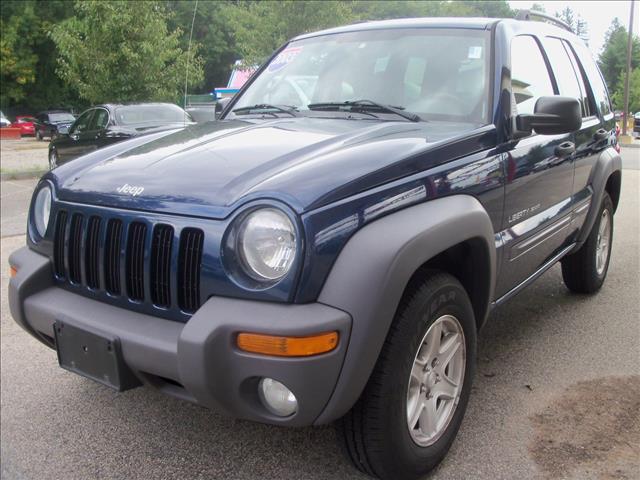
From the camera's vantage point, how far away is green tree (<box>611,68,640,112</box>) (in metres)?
5.18

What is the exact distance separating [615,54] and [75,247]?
4.88 meters

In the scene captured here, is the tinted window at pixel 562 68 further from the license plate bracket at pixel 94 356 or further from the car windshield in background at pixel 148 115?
the car windshield in background at pixel 148 115

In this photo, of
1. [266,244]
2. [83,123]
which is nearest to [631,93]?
[266,244]

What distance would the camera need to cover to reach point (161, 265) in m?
2.22

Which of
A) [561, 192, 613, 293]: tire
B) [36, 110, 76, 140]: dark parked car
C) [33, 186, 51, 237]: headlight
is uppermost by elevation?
[33, 186, 51, 237]: headlight

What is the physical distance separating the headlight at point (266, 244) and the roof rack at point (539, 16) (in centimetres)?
250

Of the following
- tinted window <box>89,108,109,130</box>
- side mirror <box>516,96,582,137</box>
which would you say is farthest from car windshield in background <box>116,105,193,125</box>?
side mirror <box>516,96,582,137</box>

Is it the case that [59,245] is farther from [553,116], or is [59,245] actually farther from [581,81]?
[581,81]

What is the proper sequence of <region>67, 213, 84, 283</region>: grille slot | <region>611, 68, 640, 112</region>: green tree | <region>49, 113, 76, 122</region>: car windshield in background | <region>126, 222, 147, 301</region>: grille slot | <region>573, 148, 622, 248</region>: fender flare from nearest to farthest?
<region>126, 222, 147, 301</region>: grille slot → <region>67, 213, 84, 283</region>: grille slot → <region>573, 148, 622, 248</region>: fender flare → <region>611, 68, 640, 112</region>: green tree → <region>49, 113, 76, 122</region>: car windshield in background

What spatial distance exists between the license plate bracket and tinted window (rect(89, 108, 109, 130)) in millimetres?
9728

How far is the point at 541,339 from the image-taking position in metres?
3.84

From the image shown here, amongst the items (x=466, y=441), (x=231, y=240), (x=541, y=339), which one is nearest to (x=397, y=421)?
(x=466, y=441)

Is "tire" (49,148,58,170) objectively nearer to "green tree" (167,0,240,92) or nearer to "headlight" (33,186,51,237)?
"headlight" (33,186,51,237)

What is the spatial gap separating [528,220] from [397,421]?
4.64 ft
